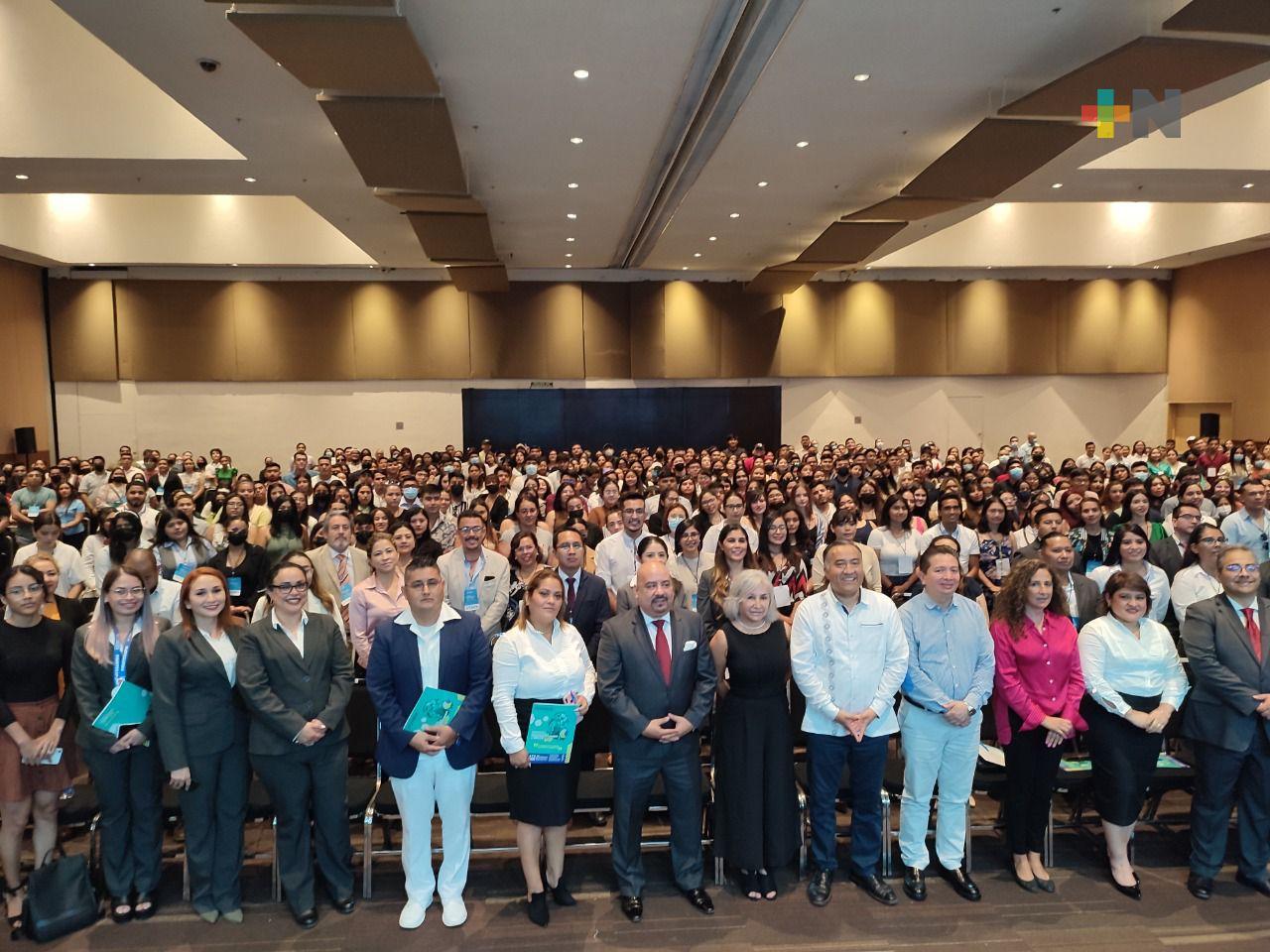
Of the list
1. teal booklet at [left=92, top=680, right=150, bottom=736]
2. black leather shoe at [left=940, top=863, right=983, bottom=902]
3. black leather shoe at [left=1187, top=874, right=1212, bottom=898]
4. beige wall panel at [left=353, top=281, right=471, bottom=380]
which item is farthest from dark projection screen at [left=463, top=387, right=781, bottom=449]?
black leather shoe at [left=1187, top=874, right=1212, bottom=898]

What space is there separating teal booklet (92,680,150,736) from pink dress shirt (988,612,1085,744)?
12.7 feet

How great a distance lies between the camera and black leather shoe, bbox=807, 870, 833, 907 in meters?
3.75

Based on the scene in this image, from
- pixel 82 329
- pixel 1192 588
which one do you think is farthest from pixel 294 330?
pixel 1192 588

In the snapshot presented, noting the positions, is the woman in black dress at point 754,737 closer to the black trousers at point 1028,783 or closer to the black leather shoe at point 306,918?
the black trousers at point 1028,783

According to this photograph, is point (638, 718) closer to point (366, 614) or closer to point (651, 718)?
point (651, 718)

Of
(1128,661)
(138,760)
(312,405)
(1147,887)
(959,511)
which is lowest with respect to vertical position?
(1147,887)

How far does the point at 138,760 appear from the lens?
12.0 ft

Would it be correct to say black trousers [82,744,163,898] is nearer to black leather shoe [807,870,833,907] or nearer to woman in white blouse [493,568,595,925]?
woman in white blouse [493,568,595,925]

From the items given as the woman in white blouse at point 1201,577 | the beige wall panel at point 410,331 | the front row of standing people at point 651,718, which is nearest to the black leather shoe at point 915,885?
the front row of standing people at point 651,718

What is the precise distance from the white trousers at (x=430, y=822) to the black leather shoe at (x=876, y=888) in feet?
6.09

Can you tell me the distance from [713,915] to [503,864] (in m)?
1.13

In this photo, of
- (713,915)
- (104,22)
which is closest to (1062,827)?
(713,915)

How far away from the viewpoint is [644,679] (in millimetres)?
3637

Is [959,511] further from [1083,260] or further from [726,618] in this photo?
[1083,260]
